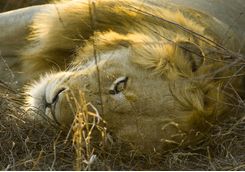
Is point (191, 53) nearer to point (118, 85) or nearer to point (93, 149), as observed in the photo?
point (118, 85)

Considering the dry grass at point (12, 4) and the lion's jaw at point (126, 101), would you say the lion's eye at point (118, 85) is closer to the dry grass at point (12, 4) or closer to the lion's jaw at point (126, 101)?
Result: the lion's jaw at point (126, 101)

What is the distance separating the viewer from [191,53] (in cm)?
394

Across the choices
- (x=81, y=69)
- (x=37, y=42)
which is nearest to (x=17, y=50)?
(x=37, y=42)

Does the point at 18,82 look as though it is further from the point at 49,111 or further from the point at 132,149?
the point at 132,149

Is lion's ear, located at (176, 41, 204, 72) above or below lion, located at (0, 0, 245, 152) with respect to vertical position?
above

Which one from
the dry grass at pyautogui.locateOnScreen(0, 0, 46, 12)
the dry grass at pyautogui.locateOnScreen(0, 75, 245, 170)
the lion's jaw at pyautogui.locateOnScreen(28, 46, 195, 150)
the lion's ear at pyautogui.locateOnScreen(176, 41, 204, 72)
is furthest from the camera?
the dry grass at pyautogui.locateOnScreen(0, 0, 46, 12)

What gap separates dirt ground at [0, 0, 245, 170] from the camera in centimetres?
349

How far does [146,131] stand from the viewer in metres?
Result: 3.60

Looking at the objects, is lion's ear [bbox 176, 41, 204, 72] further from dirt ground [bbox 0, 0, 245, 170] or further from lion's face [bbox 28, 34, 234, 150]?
dirt ground [bbox 0, 0, 245, 170]

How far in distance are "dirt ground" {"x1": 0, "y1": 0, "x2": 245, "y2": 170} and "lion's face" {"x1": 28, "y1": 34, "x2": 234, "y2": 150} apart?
75 millimetres

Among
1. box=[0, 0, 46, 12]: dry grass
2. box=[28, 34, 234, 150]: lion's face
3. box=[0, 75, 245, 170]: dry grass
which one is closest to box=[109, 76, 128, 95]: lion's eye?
box=[28, 34, 234, 150]: lion's face

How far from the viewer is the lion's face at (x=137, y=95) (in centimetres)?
359

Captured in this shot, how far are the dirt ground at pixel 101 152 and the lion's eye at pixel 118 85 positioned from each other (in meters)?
0.22

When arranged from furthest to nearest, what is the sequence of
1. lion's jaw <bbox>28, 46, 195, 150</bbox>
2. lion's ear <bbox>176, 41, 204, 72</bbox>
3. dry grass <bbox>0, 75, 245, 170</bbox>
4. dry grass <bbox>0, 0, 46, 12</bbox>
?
dry grass <bbox>0, 0, 46, 12</bbox> < lion's ear <bbox>176, 41, 204, 72</bbox> < lion's jaw <bbox>28, 46, 195, 150</bbox> < dry grass <bbox>0, 75, 245, 170</bbox>
